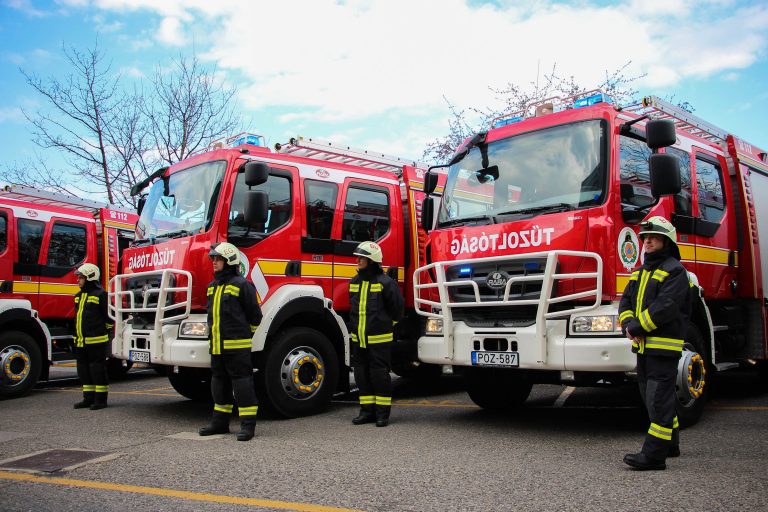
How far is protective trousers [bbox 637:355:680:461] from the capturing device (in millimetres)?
4703

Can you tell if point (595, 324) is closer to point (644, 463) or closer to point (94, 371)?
point (644, 463)

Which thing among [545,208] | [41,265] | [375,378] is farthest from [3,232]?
[545,208]

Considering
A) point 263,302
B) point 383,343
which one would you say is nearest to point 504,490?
point 383,343

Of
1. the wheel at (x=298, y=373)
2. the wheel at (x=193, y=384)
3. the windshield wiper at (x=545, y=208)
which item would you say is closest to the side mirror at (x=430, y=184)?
the windshield wiper at (x=545, y=208)

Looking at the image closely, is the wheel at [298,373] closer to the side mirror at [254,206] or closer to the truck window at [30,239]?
the side mirror at [254,206]

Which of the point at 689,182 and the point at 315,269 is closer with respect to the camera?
the point at 689,182

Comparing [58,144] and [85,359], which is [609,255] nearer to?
[85,359]

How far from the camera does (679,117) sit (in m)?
7.31

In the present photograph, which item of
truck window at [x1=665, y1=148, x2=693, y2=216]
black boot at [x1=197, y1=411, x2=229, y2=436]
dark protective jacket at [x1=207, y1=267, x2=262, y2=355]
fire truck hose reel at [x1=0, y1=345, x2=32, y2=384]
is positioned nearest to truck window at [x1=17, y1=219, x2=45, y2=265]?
fire truck hose reel at [x1=0, y1=345, x2=32, y2=384]

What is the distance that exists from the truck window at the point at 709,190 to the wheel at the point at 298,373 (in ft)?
13.7

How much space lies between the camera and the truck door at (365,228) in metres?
8.01

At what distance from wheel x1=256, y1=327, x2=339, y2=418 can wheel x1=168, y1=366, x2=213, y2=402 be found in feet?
4.82

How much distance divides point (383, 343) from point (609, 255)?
2381 millimetres

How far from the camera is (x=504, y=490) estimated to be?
4305 mm
